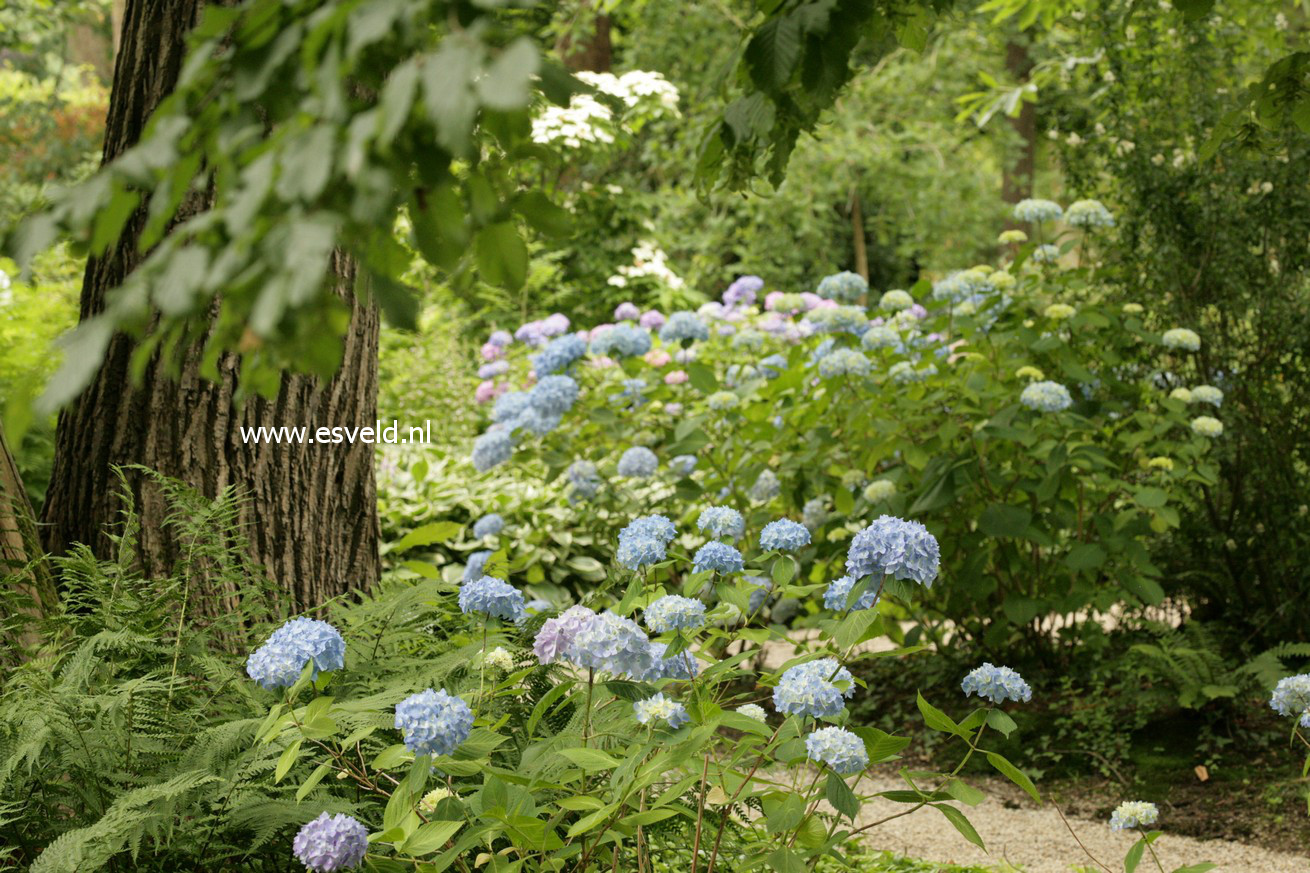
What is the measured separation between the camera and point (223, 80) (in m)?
1.02

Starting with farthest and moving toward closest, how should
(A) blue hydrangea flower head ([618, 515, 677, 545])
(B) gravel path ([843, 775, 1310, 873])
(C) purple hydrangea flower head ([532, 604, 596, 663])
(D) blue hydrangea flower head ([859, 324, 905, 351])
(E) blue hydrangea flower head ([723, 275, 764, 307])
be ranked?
1. (E) blue hydrangea flower head ([723, 275, 764, 307])
2. (D) blue hydrangea flower head ([859, 324, 905, 351])
3. (B) gravel path ([843, 775, 1310, 873])
4. (A) blue hydrangea flower head ([618, 515, 677, 545])
5. (C) purple hydrangea flower head ([532, 604, 596, 663])

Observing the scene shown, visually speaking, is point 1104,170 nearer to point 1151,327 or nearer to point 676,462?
point 1151,327

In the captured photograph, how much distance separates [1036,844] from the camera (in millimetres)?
3158

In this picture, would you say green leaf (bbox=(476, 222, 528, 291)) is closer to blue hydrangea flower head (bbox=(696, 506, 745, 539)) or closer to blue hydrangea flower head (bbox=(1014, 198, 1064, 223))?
blue hydrangea flower head (bbox=(696, 506, 745, 539))

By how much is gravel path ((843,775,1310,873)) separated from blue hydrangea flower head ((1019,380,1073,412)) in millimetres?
1199

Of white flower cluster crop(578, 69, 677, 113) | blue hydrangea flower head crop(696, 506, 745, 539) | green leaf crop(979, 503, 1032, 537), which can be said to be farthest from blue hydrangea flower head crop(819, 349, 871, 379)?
white flower cluster crop(578, 69, 677, 113)

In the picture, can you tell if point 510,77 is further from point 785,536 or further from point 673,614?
point 785,536

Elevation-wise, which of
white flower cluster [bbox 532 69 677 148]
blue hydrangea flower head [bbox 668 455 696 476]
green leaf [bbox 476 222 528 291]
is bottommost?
blue hydrangea flower head [bbox 668 455 696 476]

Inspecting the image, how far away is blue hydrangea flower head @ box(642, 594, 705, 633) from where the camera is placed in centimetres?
165

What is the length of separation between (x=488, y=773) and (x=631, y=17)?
1119 cm

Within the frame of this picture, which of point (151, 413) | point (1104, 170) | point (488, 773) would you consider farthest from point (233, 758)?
point (1104, 170)

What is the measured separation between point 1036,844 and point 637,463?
175cm

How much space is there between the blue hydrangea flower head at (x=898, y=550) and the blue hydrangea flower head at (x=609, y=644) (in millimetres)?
344

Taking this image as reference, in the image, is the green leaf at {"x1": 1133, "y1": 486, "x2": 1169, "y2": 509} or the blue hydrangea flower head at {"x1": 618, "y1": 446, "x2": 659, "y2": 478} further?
the blue hydrangea flower head at {"x1": 618, "y1": 446, "x2": 659, "y2": 478}
